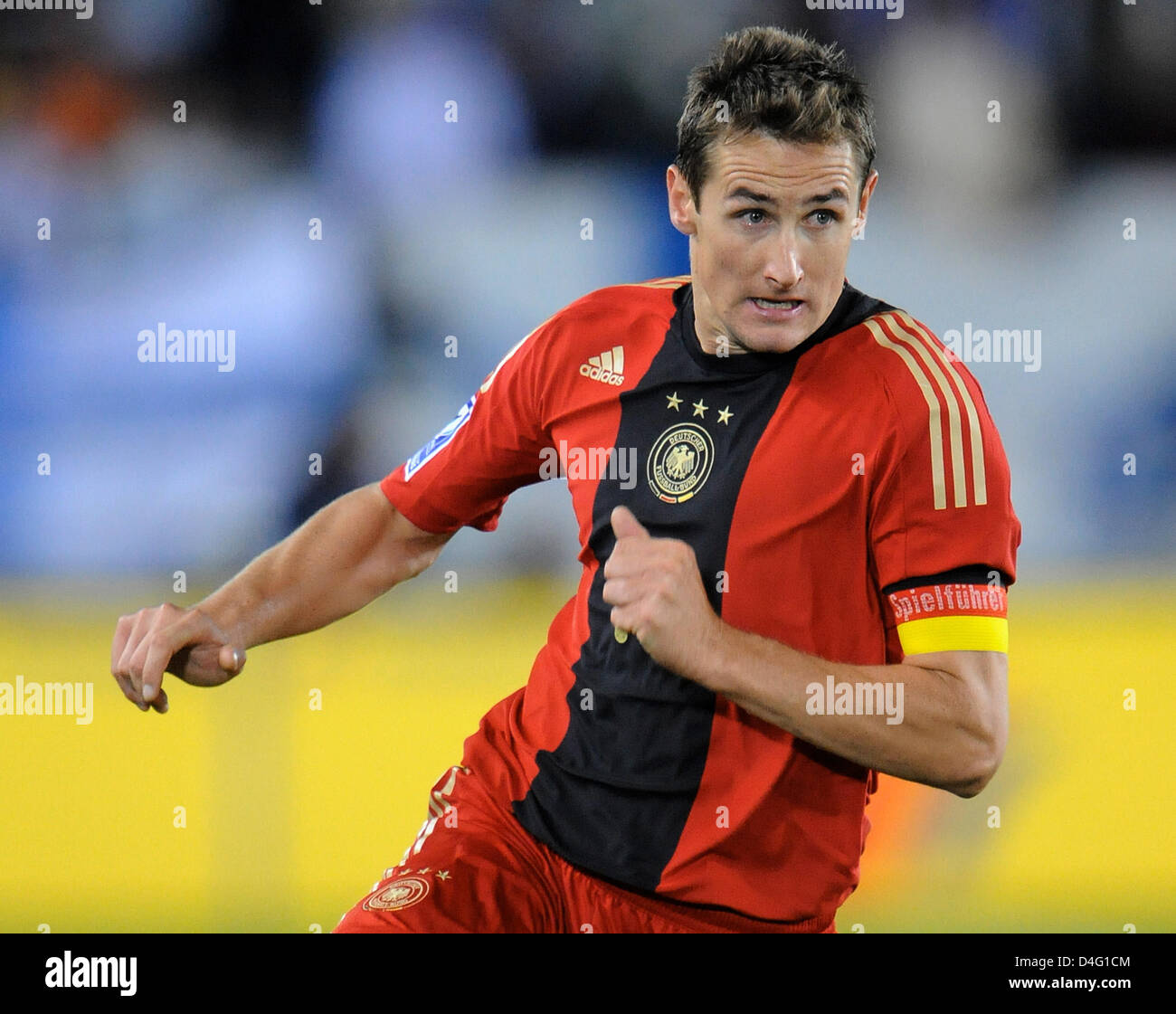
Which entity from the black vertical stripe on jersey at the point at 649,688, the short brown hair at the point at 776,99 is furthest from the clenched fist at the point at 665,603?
the short brown hair at the point at 776,99

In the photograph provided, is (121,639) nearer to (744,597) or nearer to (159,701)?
(159,701)

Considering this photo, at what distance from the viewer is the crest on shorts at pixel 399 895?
1975mm

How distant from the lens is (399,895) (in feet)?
6.54

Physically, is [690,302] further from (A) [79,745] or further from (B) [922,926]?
(A) [79,745]

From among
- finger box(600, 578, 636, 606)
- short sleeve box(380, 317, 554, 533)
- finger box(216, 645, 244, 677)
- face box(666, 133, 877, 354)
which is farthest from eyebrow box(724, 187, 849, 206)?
finger box(216, 645, 244, 677)

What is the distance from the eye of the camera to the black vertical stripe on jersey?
1.97 meters

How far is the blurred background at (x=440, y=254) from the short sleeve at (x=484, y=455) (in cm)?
169

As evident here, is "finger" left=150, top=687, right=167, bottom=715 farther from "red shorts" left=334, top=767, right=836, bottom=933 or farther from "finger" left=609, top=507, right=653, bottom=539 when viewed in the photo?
"finger" left=609, top=507, right=653, bottom=539

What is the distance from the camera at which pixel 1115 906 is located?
3.20 m

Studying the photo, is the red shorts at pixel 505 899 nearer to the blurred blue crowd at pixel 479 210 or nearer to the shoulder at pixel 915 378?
the shoulder at pixel 915 378

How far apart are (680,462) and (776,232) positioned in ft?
1.21

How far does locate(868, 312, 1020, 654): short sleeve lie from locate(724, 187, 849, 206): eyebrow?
0.27 m

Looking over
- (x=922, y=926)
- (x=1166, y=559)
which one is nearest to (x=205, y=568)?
(x=922, y=926)

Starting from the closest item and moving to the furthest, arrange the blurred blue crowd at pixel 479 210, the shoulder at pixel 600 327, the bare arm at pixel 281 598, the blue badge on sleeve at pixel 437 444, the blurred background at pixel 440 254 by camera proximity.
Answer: the bare arm at pixel 281 598, the shoulder at pixel 600 327, the blue badge on sleeve at pixel 437 444, the blurred background at pixel 440 254, the blurred blue crowd at pixel 479 210
